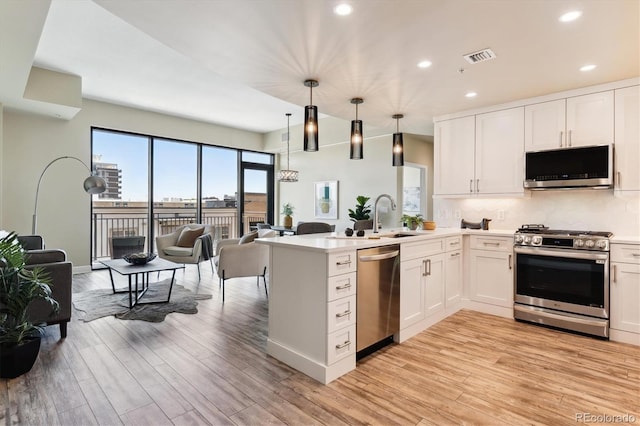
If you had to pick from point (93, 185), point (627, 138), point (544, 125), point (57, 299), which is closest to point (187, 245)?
point (93, 185)

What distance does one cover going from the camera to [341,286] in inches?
96.7

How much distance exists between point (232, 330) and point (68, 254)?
4473 millimetres

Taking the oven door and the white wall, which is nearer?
the oven door

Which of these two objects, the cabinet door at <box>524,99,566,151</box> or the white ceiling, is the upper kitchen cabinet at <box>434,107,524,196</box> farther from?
the white ceiling

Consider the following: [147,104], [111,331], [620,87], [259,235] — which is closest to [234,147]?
[147,104]

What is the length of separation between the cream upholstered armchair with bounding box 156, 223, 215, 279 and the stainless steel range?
4429mm

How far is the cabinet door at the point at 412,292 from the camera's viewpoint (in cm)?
306

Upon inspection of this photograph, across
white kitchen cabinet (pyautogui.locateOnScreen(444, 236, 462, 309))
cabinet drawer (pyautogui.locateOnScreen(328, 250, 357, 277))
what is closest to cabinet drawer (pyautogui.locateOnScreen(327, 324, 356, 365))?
cabinet drawer (pyautogui.locateOnScreen(328, 250, 357, 277))

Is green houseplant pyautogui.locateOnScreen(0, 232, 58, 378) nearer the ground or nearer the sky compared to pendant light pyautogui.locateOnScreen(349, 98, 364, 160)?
nearer the ground

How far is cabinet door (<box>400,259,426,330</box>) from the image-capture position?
10.0ft

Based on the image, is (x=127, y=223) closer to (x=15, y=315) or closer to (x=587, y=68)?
(x=15, y=315)

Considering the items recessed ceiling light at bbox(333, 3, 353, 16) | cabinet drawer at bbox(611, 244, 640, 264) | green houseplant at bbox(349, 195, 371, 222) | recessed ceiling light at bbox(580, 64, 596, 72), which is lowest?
cabinet drawer at bbox(611, 244, 640, 264)

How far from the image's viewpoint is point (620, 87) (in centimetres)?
330

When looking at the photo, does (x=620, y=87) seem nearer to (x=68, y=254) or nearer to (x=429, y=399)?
(x=429, y=399)
